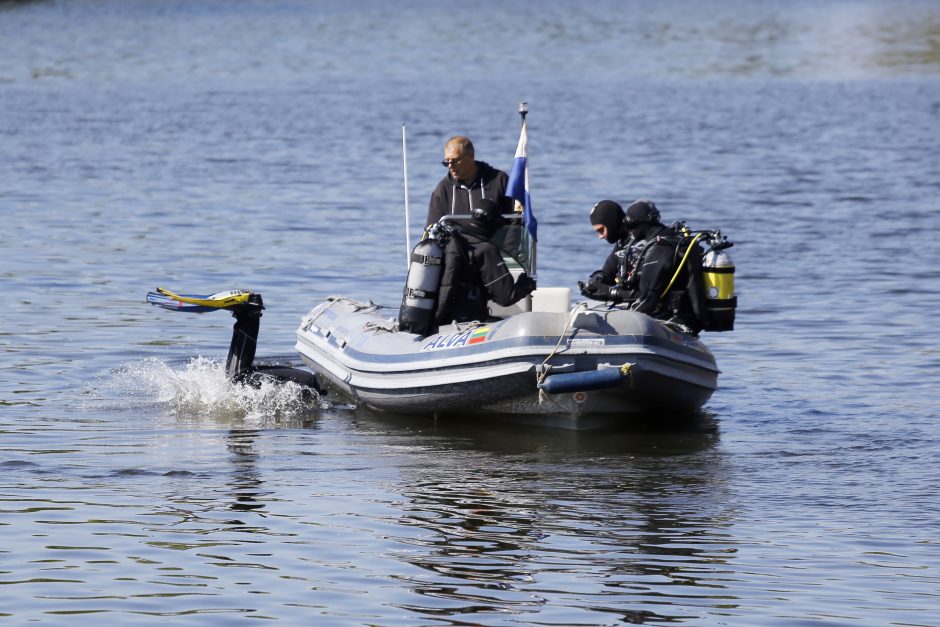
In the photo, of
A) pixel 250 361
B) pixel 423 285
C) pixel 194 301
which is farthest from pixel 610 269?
pixel 194 301

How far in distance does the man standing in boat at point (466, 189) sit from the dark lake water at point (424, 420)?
1.62m

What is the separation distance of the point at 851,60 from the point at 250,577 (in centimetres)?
4757

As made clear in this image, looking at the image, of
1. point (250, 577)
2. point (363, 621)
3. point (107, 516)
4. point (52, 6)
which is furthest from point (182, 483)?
point (52, 6)

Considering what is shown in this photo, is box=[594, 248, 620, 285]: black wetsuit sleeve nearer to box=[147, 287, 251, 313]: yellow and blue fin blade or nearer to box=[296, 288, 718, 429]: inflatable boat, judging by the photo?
box=[296, 288, 718, 429]: inflatable boat

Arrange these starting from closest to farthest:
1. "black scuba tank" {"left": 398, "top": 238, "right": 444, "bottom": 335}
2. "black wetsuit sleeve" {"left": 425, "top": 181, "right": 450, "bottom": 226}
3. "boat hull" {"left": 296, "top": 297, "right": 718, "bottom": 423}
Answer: "boat hull" {"left": 296, "top": 297, "right": 718, "bottom": 423}, "black scuba tank" {"left": 398, "top": 238, "right": 444, "bottom": 335}, "black wetsuit sleeve" {"left": 425, "top": 181, "right": 450, "bottom": 226}

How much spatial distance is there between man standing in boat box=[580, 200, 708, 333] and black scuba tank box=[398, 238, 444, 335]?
41.7 inches

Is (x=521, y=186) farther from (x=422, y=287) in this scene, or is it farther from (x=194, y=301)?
(x=194, y=301)

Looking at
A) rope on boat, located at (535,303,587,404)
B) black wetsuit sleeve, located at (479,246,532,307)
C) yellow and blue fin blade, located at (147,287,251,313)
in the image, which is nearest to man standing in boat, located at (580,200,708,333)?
black wetsuit sleeve, located at (479,246,532,307)

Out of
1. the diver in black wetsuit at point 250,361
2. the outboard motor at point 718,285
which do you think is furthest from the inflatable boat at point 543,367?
the diver in black wetsuit at point 250,361

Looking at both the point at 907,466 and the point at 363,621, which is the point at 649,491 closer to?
the point at 907,466

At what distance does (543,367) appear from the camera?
1041 cm

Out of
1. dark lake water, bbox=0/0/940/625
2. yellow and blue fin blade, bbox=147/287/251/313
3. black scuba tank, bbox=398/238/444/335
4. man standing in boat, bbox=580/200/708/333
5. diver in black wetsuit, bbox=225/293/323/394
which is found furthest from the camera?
diver in black wetsuit, bbox=225/293/323/394

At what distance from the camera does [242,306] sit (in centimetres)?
1193

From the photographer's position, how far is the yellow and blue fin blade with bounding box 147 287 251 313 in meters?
11.6
